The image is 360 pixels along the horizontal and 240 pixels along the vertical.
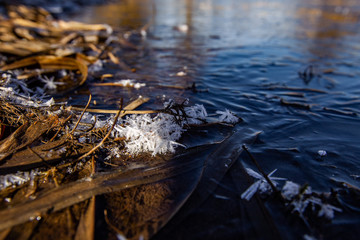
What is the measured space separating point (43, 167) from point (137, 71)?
3.16 m

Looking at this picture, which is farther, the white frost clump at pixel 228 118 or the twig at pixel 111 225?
the white frost clump at pixel 228 118

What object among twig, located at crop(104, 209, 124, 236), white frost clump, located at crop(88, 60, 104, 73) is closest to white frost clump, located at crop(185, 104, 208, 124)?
twig, located at crop(104, 209, 124, 236)

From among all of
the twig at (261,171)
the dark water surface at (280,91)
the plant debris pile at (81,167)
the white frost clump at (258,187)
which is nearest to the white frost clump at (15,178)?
the plant debris pile at (81,167)

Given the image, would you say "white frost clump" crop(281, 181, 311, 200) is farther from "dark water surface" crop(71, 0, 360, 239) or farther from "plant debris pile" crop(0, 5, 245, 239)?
"plant debris pile" crop(0, 5, 245, 239)

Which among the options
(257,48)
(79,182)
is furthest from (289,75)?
(79,182)

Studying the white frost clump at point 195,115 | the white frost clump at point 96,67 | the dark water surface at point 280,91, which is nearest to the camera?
the dark water surface at point 280,91

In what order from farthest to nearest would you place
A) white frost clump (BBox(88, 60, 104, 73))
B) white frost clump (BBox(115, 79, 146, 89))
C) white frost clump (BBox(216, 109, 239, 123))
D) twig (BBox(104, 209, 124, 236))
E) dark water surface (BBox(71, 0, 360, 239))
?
white frost clump (BBox(88, 60, 104, 73)), white frost clump (BBox(115, 79, 146, 89)), white frost clump (BBox(216, 109, 239, 123)), dark water surface (BBox(71, 0, 360, 239)), twig (BBox(104, 209, 124, 236))

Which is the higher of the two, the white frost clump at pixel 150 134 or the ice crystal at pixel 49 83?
the ice crystal at pixel 49 83

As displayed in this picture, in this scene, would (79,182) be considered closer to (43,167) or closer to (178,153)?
(43,167)

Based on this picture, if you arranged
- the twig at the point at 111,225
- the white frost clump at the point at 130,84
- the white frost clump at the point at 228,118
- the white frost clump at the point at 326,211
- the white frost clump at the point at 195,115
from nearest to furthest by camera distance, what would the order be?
the twig at the point at 111,225
the white frost clump at the point at 326,211
the white frost clump at the point at 195,115
the white frost clump at the point at 228,118
the white frost clump at the point at 130,84

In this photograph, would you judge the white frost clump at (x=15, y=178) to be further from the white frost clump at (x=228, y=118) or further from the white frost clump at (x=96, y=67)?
the white frost clump at (x=96, y=67)

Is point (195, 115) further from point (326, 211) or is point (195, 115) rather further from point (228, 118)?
point (326, 211)

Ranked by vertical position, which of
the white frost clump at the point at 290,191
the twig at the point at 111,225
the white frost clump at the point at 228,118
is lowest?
the twig at the point at 111,225

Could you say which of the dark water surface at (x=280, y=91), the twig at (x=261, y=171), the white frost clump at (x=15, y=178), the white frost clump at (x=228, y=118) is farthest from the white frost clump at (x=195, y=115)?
the white frost clump at (x=15, y=178)
